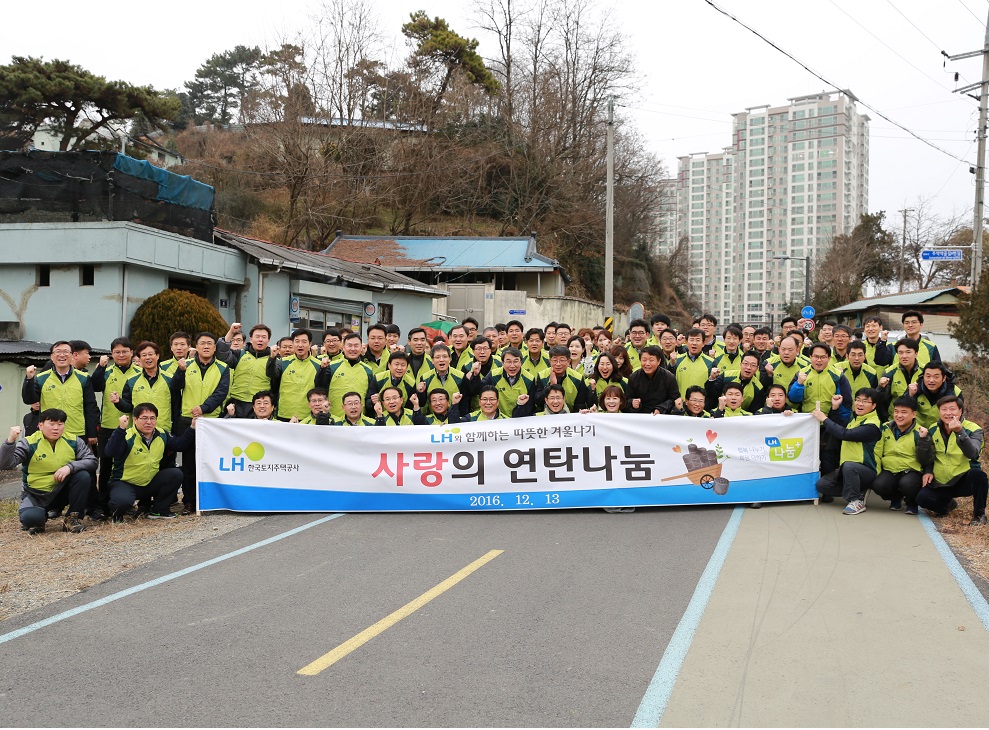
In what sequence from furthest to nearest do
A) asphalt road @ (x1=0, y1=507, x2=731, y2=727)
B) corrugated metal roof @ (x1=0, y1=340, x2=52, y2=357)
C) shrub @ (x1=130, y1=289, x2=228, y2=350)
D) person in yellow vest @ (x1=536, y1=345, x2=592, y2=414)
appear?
shrub @ (x1=130, y1=289, x2=228, y2=350) → corrugated metal roof @ (x1=0, y1=340, x2=52, y2=357) → person in yellow vest @ (x1=536, y1=345, x2=592, y2=414) → asphalt road @ (x1=0, y1=507, x2=731, y2=727)

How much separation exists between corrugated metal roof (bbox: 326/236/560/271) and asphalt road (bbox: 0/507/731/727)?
107ft

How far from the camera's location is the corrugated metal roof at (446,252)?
4062 centimetres

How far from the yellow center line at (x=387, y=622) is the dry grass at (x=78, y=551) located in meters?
2.56

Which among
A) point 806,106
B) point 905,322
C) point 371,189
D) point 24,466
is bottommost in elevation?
point 24,466

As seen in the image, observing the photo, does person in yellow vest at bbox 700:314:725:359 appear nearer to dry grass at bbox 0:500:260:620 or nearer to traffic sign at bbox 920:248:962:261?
dry grass at bbox 0:500:260:620

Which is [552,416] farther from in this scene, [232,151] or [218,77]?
[218,77]

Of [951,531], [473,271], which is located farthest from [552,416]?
[473,271]

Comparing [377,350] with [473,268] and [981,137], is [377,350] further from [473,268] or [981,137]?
[473,268]

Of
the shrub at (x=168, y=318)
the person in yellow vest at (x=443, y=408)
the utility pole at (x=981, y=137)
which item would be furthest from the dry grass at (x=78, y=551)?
the utility pole at (x=981, y=137)

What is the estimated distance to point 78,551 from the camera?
798 cm

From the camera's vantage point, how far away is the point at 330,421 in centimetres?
1038

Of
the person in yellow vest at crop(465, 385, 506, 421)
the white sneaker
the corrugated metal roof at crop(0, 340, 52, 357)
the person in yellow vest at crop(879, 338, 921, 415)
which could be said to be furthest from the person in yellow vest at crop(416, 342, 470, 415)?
the corrugated metal roof at crop(0, 340, 52, 357)

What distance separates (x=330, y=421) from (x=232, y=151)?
44.1 meters

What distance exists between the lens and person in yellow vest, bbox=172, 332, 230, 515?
10.0m
